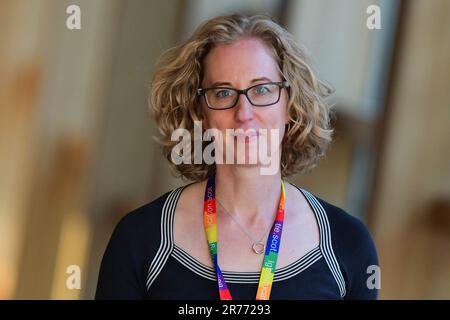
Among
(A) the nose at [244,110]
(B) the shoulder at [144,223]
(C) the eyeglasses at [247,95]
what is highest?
(C) the eyeglasses at [247,95]

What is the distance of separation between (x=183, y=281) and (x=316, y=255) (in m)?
0.25

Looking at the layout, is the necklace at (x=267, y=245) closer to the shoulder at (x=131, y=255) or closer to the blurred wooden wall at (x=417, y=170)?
the shoulder at (x=131, y=255)

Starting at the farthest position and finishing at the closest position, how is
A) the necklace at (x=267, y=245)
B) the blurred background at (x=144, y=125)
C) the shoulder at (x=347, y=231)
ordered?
1. the blurred background at (x=144, y=125)
2. the shoulder at (x=347, y=231)
3. the necklace at (x=267, y=245)

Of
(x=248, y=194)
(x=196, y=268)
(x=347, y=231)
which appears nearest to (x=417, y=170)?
(x=347, y=231)

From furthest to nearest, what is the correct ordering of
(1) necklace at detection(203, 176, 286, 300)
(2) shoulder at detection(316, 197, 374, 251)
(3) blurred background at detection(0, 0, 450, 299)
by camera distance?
(3) blurred background at detection(0, 0, 450, 299)
(2) shoulder at detection(316, 197, 374, 251)
(1) necklace at detection(203, 176, 286, 300)

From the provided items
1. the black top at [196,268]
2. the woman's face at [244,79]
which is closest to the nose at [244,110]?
the woman's face at [244,79]

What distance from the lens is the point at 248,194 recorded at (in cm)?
114

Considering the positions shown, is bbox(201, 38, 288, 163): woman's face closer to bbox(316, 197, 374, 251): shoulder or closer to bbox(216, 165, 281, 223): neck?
bbox(216, 165, 281, 223): neck

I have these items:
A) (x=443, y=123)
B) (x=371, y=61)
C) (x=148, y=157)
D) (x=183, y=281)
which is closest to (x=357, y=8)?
(x=371, y=61)

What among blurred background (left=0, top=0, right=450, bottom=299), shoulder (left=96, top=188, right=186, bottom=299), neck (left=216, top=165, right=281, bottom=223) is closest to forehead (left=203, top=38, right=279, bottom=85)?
neck (left=216, top=165, right=281, bottom=223)

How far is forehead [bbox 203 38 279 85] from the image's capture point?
1086mm

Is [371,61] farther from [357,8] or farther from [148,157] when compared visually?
[148,157]

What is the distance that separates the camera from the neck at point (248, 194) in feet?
3.71

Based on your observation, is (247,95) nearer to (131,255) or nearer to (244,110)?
(244,110)
